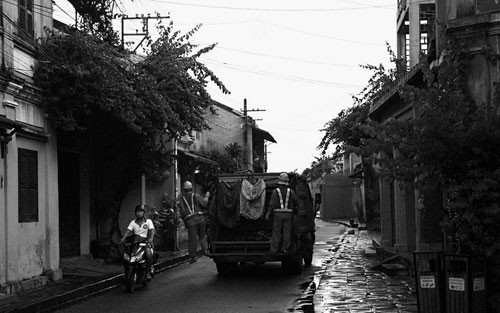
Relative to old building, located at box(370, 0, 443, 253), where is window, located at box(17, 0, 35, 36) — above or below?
above

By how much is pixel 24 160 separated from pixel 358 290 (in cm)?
686

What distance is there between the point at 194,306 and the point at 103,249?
21.3 feet

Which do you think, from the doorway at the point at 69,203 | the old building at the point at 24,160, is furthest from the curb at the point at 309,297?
the doorway at the point at 69,203

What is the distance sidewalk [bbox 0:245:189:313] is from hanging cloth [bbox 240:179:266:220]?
3.10 meters

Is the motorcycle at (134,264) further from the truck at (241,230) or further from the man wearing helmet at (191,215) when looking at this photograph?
the man wearing helmet at (191,215)

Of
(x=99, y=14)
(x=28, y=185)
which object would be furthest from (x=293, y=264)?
(x=99, y=14)

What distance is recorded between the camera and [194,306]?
10922 mm

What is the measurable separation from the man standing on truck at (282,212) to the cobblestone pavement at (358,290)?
3.59 ft

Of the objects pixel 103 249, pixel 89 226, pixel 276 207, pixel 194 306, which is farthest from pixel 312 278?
pixel 89 226

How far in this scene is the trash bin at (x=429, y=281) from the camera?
337 inches

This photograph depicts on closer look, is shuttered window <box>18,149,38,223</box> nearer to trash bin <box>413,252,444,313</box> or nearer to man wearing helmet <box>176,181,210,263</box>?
man wearing helmet <box>176,181,210,263</box>

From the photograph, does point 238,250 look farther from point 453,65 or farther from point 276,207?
point 453,65

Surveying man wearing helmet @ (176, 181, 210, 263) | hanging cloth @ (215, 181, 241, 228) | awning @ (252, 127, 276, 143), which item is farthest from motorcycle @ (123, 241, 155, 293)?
awning @ (252, 127, 276, 143)

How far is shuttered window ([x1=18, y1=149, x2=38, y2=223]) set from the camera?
12.6 meters
